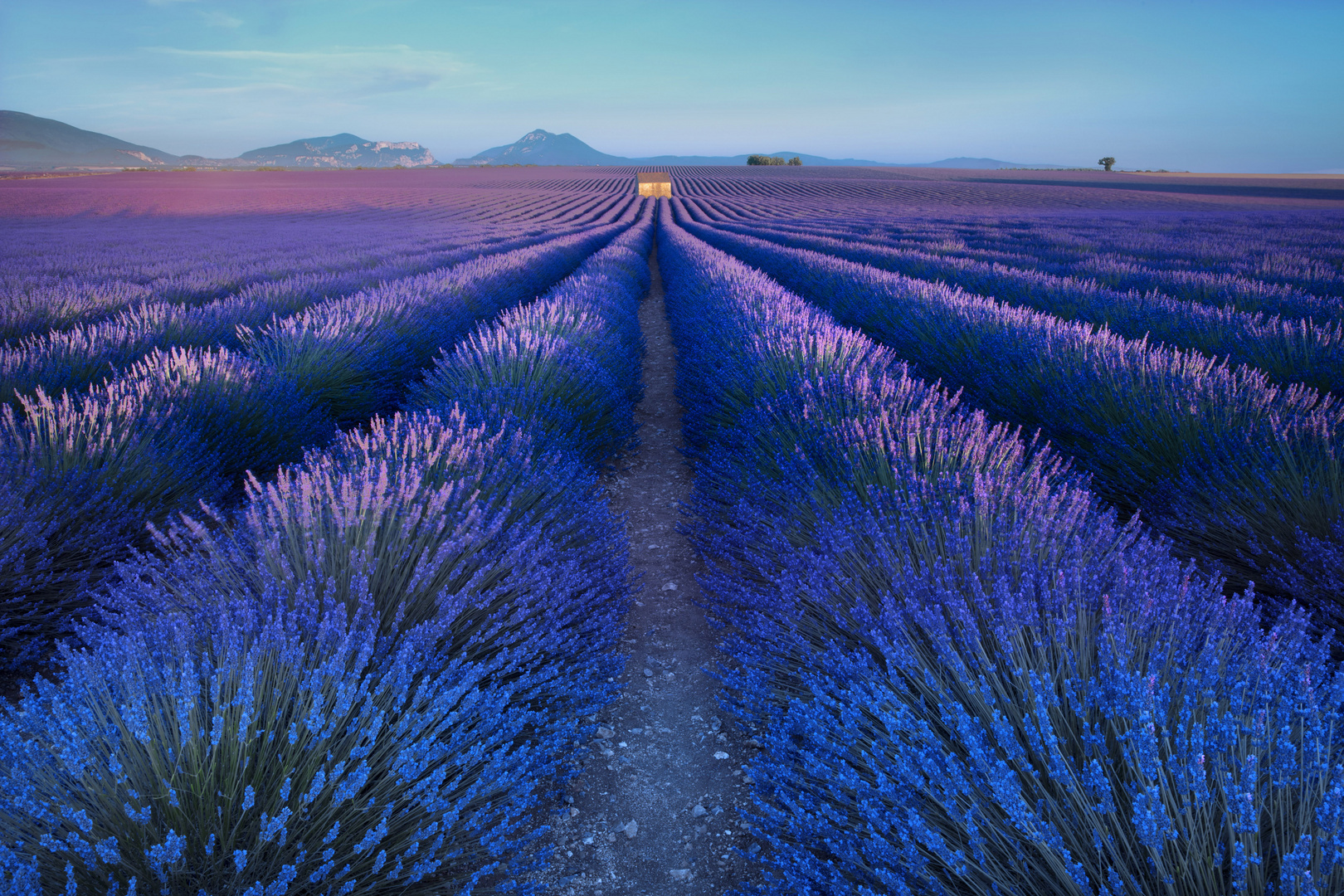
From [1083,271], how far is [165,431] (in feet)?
32.7

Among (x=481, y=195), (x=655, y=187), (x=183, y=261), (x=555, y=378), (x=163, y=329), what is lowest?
(x=555, y=378)

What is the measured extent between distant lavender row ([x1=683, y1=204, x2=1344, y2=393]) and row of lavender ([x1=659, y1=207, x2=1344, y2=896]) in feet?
9.27

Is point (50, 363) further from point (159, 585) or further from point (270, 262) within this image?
point (270, 262)

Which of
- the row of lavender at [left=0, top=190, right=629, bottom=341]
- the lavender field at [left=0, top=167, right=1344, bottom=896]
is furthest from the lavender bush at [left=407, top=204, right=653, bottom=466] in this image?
the row of lavender at [left=0, top=190, right=629, bottom=341]

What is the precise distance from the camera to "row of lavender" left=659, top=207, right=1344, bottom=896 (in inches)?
39.1

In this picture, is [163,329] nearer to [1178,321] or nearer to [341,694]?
[341,694]

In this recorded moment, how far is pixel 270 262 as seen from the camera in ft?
30.3

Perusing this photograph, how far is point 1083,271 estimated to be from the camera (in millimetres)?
8445

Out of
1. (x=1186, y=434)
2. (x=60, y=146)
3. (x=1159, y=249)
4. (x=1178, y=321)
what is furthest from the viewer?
(x=60, y=146)

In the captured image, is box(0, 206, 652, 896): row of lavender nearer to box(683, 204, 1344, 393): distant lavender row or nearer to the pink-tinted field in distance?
box(683, 204, 1344, 393): distant lavender row

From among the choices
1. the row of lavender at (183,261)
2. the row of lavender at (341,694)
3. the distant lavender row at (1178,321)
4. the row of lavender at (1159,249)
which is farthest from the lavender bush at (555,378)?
the row of lavender at (1159,249)

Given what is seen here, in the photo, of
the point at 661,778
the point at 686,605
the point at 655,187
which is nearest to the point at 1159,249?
the point at 686,605

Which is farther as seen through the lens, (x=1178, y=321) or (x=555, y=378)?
(x=1178, y=321)

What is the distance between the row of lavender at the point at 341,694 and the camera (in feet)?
3.64
